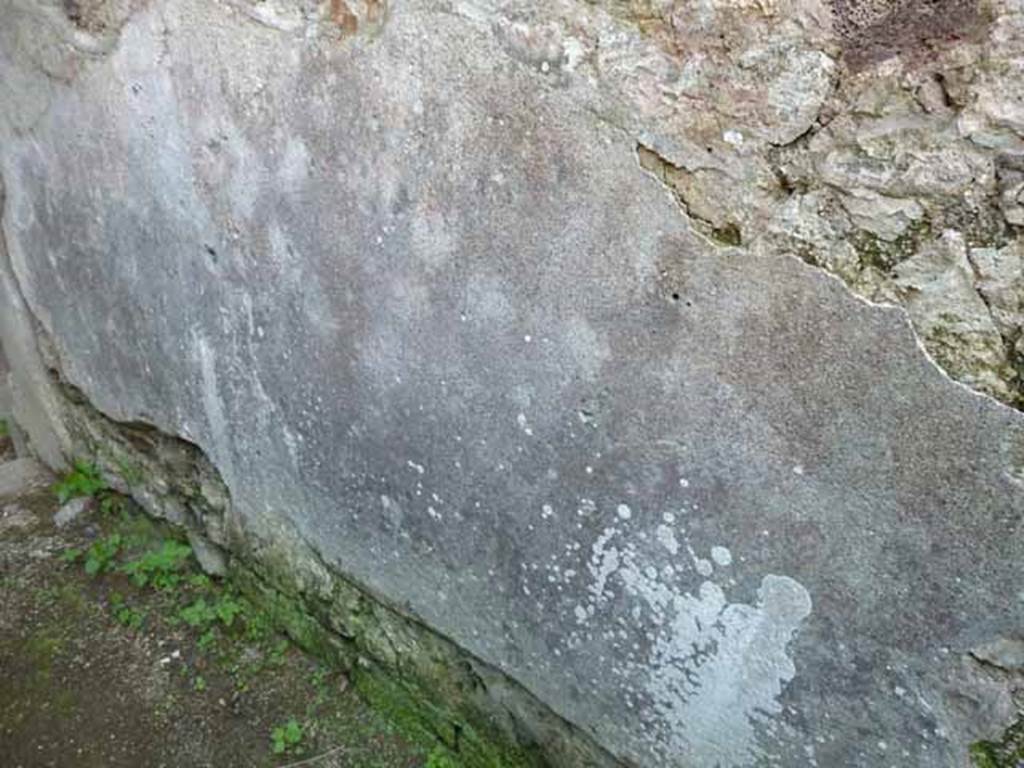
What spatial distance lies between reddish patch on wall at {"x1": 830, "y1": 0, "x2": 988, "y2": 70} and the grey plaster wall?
0.04 feet

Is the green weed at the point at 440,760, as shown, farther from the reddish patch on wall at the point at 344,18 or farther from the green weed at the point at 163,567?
the reddish patch on wall at the point at 344,18

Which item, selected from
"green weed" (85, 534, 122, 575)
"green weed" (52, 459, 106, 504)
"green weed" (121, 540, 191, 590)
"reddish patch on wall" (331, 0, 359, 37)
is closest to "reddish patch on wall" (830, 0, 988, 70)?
"reddish patch on wall" (331, 0, 359, 37)

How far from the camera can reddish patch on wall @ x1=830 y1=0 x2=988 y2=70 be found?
109 centimetres

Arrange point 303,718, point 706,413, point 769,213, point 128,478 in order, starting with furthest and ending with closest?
1. point 128,478
2. point 303,718
3. point 706,413
4. point 769,213

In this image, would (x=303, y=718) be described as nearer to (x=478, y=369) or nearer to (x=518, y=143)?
(x=478, y=369)

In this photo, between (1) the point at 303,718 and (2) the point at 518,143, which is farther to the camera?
(1) the point at 303,718

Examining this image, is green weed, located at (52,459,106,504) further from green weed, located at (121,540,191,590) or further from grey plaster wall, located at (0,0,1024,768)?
grey plaster wall, located at (0,0,1024,768)

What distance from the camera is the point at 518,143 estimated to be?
4.90 feet

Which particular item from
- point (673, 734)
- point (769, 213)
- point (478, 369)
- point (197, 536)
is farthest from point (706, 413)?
point (197, 536)

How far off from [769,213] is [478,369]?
0.58 metres

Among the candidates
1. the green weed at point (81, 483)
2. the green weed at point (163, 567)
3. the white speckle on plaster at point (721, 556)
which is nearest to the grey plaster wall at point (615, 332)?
the white speckle on plaster at point (721, 556)

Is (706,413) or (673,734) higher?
(706,413)

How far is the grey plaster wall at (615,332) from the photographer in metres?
1.22

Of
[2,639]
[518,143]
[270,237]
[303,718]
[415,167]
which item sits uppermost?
[518,143]
